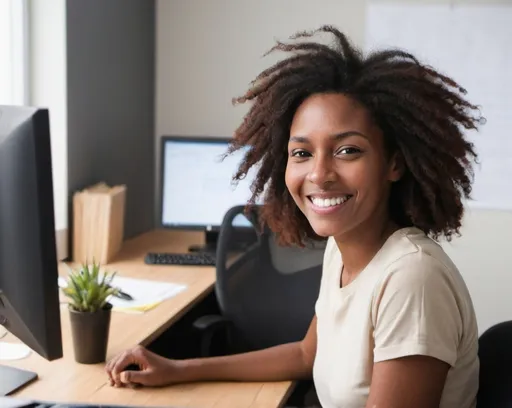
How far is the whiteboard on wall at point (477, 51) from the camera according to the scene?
123 inches

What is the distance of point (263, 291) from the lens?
8.05 feet

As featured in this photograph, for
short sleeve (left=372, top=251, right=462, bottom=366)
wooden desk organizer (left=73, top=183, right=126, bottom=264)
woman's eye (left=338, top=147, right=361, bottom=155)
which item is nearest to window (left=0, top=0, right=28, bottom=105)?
wooden desk organizer (left=73, top=183, right=126, bottom=264)

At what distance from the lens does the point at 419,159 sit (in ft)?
4.38

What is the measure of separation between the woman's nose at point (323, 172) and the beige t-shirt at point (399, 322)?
0.17 meters

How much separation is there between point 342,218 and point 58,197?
5.15 ft

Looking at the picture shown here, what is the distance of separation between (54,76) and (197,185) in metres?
0.76

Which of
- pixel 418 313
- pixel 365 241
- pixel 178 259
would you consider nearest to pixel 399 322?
pixel 418 313

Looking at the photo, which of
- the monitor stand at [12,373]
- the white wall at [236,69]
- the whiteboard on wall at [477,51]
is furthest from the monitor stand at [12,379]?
the whiteboard on wall at [477,51]

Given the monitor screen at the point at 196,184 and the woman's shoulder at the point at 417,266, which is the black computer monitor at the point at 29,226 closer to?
the woman's shoulder at the point at 417,266

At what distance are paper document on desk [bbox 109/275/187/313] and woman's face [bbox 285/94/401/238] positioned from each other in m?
0.89

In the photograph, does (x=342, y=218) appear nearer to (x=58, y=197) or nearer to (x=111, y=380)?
(x=111, y=380)

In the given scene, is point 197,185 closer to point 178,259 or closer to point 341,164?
point 178,259

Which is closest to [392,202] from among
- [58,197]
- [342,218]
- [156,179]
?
[342,218]

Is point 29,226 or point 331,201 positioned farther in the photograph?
point 331,201
